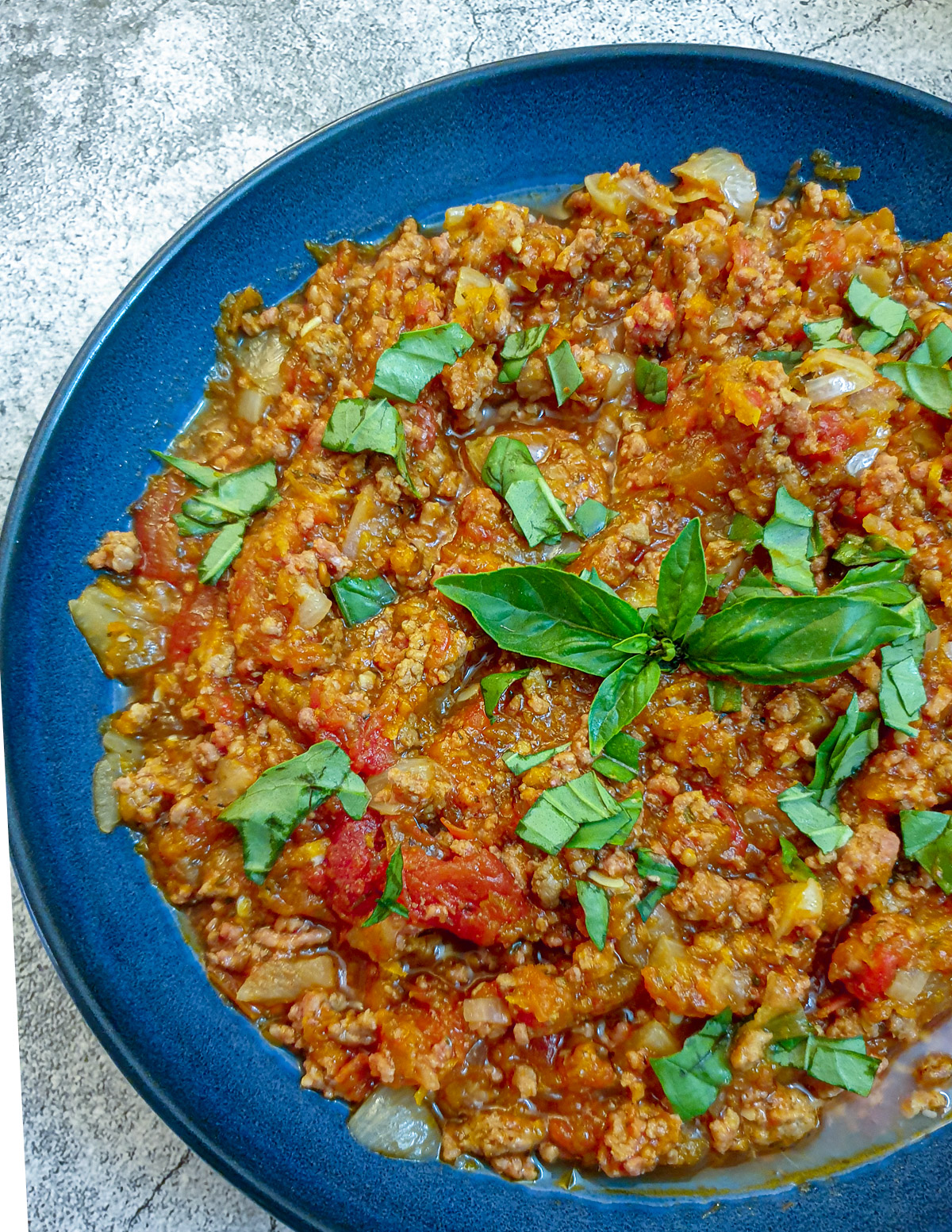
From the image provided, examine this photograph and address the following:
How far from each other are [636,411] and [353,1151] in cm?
262

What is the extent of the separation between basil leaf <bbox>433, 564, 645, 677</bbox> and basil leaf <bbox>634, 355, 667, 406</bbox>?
0.88m

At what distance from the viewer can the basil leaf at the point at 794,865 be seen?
250 cm

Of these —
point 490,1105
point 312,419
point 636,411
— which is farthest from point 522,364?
point 490,1105

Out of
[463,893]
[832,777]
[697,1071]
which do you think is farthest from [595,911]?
[832,777]

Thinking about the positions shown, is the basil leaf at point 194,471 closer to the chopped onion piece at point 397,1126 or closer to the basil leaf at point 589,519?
the basil leaf at point 589,519

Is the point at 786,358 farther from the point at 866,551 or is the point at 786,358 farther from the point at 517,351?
the point at 517,351

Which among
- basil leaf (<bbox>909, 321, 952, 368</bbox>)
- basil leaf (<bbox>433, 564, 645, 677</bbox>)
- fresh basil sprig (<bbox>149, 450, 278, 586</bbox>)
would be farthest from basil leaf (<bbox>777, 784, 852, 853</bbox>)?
fresh basil sprig (<bbox>149, 450, 278, 586</bbox>)

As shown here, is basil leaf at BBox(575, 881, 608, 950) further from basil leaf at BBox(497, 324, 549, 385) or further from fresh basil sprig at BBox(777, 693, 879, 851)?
basil leaf at BBox(497, 324, 549, 385)

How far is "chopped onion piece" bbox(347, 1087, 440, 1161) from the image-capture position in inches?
98.9

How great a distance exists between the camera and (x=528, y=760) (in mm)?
2607

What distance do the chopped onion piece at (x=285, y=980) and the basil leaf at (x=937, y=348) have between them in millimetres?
2823

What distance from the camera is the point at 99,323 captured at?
9.36 feet

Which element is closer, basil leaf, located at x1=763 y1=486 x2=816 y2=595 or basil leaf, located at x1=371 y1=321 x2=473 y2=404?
basil leaf, located at x1=763 y1=486 x2=816 y2=595

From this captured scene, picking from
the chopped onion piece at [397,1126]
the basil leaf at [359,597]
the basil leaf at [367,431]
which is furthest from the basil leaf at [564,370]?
the chopped onion piece at [397,1126]
